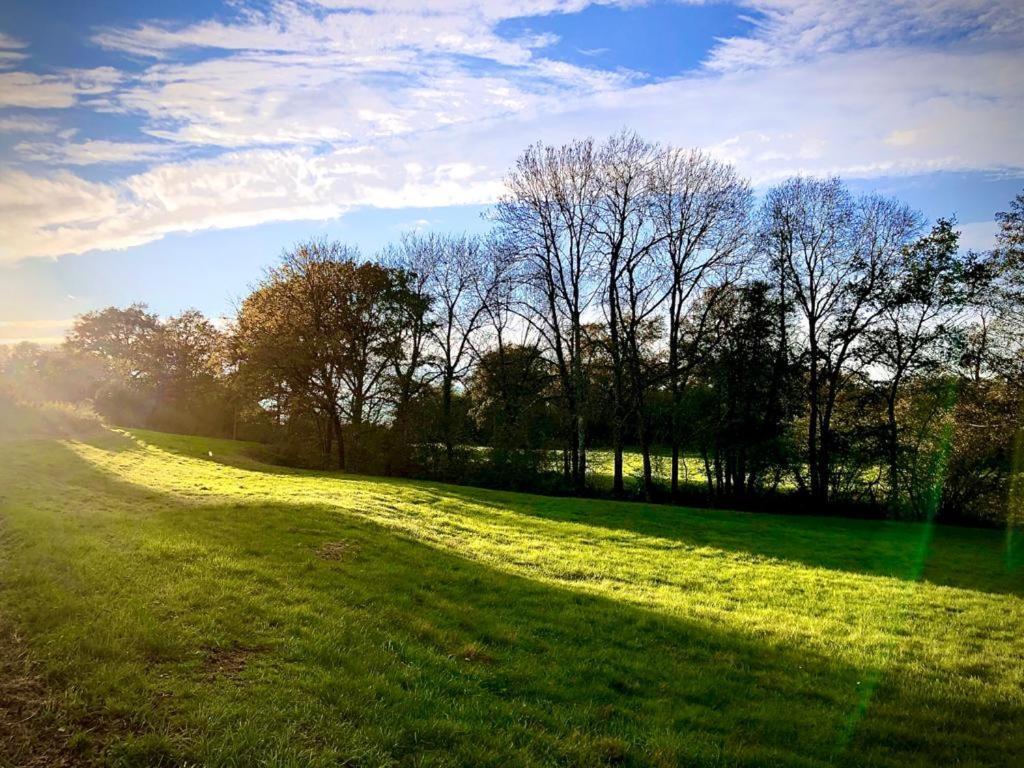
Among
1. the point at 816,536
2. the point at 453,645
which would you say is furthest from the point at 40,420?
the point at 816,536

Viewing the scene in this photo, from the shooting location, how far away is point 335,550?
10.3 m

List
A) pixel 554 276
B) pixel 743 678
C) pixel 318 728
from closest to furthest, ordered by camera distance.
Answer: pixel 318 728 < pixel 743 678 < pixel 554 276

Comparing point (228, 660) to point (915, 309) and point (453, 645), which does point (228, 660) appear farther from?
point (915, 309)

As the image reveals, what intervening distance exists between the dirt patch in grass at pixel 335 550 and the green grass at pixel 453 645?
0.07 meters

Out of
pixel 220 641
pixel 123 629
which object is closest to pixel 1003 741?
pixel 220 641

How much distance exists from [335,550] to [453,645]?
4.15 meters

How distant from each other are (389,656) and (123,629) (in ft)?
9.11

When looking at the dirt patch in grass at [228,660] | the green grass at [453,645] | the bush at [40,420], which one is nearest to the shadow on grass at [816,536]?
the green grass at [453,645]

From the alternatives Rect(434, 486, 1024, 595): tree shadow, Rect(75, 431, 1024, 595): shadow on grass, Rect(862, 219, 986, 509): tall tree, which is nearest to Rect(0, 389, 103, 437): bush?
Rect(75, 431, 1024, 595): shadow on grass

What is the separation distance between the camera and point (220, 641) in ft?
19.0

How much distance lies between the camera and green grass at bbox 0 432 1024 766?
4.65 metres

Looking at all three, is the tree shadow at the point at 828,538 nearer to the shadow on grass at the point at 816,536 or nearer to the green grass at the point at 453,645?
the shadow on grass at the point at 816,536

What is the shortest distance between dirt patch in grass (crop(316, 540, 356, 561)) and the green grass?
7cm

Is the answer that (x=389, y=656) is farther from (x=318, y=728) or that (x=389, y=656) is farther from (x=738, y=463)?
(x=738, y=463)
